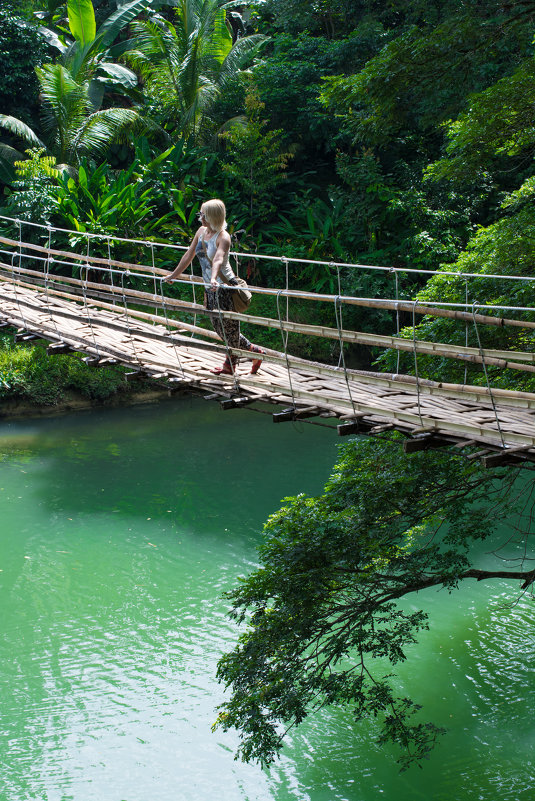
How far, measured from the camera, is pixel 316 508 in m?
3.49

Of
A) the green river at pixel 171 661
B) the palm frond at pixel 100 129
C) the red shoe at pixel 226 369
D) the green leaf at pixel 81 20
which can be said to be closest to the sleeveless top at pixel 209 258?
the red shoe at pixel 226 369

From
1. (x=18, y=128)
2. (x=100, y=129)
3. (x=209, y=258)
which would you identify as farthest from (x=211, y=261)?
(x=18, y=128)

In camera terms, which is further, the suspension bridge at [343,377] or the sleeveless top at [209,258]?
the sleeveless top at [209,258]

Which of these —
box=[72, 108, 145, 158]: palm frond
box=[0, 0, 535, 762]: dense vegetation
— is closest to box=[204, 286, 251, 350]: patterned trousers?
box=[0, 0, 535, 762]: dense vegetation

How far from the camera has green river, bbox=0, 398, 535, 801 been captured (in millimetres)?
3369

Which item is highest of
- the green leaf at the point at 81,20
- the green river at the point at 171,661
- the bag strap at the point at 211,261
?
the green leaf at the point at 81,20

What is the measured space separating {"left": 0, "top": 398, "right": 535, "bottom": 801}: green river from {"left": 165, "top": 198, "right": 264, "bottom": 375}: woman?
1.66 metres

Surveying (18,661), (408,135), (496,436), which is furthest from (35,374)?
(496,436)

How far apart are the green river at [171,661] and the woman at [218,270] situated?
5.46ft

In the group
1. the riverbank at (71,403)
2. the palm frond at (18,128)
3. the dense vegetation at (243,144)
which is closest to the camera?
the riverbank at (71,403)

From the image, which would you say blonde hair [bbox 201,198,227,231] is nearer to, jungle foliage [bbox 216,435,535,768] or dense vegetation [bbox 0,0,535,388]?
jungle foliage [bbox 216,435,535,768]

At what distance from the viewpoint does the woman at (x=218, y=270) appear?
3416 millimetres

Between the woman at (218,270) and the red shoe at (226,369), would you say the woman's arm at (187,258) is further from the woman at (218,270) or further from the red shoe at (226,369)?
the red shoe at (226,369)

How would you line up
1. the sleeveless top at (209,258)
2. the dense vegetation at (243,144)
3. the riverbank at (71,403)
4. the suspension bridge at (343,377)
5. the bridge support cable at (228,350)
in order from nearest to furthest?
the suspension bridge at (343,377) < the bridge support cable at (228,350) < the sleeveless top at (209,258) < the riverbank at (71,403) < the dense vegetation at (243,144)
